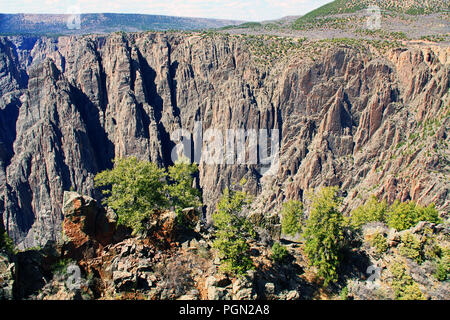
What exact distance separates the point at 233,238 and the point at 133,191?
369 inches

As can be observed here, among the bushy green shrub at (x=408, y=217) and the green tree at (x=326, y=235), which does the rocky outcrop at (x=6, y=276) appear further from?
the bushy green shrub at (x=408, y=217)

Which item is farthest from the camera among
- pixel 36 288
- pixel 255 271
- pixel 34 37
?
pixel 34 37

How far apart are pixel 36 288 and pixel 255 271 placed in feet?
49.2

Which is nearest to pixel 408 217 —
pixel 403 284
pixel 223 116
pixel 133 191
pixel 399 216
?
pixel 399 216

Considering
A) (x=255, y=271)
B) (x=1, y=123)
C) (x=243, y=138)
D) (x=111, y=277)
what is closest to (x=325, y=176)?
(x=243, y=138)

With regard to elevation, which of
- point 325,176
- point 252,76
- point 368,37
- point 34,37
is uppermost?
point 34,37

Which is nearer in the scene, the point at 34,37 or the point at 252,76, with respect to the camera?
the point at 252,76

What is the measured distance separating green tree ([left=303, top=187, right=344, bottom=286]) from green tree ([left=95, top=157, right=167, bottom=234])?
44.4 feet

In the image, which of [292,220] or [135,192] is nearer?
[135,192]

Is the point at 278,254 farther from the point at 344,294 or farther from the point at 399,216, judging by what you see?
the point at 399,216

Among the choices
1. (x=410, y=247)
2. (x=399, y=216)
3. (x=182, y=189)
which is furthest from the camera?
(x=399, y=216)

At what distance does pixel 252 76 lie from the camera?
307 ft

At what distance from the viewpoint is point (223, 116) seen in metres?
93.6
